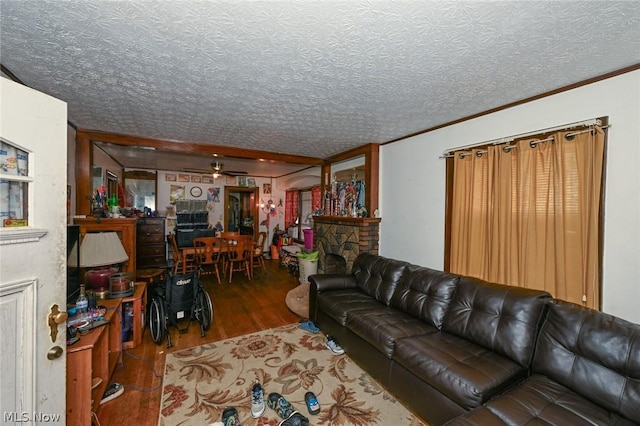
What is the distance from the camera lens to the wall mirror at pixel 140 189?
6327 mm

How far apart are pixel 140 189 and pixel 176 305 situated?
195 inches

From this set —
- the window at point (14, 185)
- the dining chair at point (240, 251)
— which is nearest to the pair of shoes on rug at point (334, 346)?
the window at point (14, 185)

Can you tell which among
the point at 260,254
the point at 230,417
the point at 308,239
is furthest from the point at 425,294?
the point at 260,254

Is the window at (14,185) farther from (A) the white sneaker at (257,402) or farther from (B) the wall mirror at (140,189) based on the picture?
(B) the wall mirror at (140,189)

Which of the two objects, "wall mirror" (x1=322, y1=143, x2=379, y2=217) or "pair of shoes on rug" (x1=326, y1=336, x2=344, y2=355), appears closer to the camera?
"pair of shoes on rug" (x1=326, y1=336, x2=344, y2=355)

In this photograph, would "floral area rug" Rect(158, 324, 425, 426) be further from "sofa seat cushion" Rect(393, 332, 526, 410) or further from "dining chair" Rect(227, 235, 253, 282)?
"dining chair" Rect(227, 235, 253, 282)

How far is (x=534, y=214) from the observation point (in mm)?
2137

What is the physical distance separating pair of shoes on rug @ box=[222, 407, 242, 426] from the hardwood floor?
0.51 meters

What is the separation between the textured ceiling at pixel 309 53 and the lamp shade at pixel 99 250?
50.0 inches

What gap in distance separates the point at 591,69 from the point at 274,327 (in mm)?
3706

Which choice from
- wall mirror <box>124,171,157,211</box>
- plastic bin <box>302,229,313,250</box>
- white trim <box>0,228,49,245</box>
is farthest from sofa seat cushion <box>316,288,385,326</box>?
wall mirror <box>124,171,157,211</box>

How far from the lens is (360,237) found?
12.2ft

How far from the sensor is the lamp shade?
2395 millimetres

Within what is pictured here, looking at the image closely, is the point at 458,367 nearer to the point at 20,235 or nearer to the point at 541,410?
the point at 541,410
